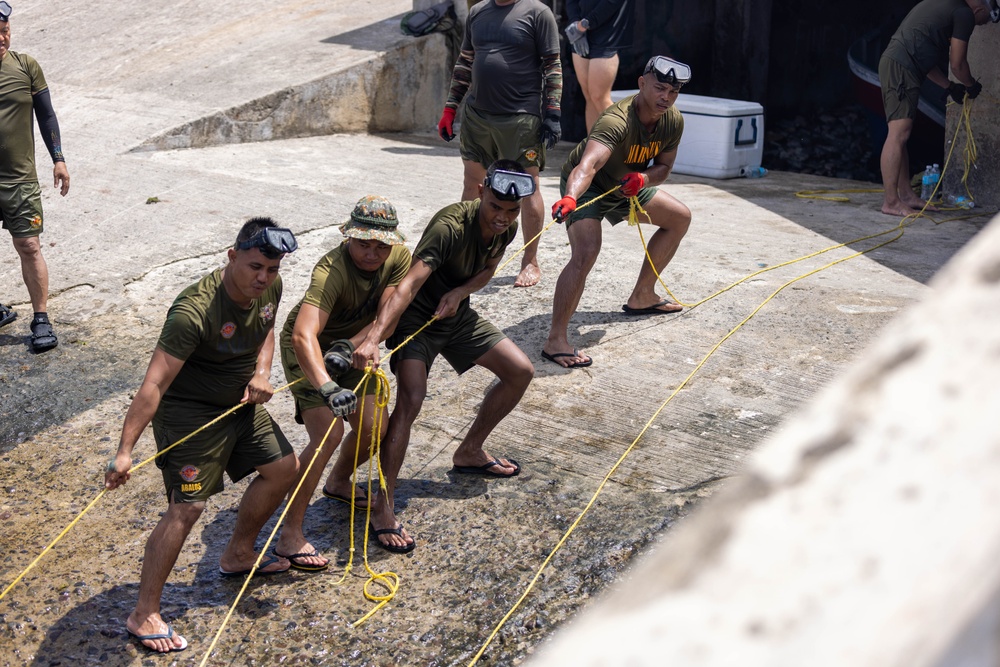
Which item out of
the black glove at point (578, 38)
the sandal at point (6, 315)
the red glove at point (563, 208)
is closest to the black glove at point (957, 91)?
the black glove at point (578, 38)

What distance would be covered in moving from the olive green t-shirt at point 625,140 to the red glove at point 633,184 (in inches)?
7.2

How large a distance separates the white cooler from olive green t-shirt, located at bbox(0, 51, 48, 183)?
6.02 m

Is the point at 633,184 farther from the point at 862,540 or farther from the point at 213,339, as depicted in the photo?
the point at 862,540

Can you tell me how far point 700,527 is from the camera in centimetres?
89

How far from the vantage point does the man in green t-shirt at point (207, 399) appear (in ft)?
12.7

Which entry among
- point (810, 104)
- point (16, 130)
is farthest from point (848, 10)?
point (16, 130)

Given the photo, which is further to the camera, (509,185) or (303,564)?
(509,185)

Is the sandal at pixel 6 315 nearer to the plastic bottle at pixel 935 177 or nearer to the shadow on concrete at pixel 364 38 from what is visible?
the shadow on concrete at pixel 364 38

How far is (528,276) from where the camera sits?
6.97 m

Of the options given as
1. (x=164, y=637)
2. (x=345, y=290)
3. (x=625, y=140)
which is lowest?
(x=164, y=637)

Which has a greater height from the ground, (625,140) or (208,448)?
(625,140)

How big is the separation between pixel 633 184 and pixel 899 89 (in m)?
3.77

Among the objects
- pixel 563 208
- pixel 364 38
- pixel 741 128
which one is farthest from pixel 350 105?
pixel 563 208

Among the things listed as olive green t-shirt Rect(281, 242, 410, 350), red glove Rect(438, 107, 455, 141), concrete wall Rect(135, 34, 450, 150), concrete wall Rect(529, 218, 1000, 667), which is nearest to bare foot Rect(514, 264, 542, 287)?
red glove Rect(438, 107, 455, 141)
